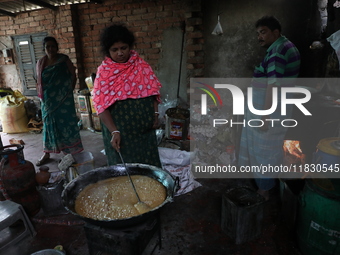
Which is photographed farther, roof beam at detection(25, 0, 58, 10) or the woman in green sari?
roof beam at detection(25, 0, 58, 10)

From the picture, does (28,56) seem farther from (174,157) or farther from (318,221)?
(318,221)

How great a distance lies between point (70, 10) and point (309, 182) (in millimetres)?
5924

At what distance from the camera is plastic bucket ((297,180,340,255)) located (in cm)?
183

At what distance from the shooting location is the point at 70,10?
5594 mm

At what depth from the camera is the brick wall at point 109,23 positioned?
473 cm

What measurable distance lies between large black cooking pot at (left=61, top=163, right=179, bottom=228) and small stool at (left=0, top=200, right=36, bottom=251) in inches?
43.4

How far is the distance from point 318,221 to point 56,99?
3.77 metres

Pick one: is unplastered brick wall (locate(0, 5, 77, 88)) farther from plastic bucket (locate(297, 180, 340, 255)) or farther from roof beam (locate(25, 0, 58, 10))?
plastic bucket (locate(297, 180, 340, 255))

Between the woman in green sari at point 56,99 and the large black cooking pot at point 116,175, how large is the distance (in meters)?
2.44

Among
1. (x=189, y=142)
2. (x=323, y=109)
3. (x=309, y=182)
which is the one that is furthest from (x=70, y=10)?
(x=309, y=182)

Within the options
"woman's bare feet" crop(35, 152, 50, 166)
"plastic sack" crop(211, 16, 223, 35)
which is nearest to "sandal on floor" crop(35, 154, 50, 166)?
"woman's bare feet" crop(35, 152, 50, 166)

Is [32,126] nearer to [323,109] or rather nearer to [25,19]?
[25,19]

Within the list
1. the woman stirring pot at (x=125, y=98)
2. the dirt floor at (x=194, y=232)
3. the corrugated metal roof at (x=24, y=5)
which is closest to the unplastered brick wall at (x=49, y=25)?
the corrugated metal roof at (x=24, y=5)

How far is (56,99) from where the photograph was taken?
3.85m
